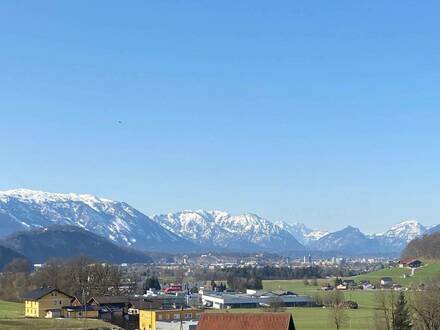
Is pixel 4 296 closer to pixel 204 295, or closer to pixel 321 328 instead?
pixel 204 295

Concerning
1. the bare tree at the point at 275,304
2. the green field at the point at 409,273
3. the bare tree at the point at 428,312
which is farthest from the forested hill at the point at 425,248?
the bare tree at the point at 428,312

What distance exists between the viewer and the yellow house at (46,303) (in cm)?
7519

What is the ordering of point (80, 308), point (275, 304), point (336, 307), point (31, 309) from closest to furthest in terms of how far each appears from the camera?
point (80, 308) → point (31, 309) → point (336, 307) → point (275, 304)

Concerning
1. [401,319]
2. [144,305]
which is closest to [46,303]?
[144,305]

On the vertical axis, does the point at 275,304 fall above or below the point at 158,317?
below

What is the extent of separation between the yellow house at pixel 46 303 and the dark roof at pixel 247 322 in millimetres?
35761

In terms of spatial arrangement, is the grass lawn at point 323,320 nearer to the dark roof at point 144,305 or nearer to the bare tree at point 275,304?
the bare tree at point 275,304

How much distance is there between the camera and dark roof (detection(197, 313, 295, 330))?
4122 cm

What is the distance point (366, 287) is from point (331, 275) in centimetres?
5456

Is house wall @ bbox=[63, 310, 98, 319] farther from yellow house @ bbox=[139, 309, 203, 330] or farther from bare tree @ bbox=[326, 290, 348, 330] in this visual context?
bare tree @ bbox=[326, 290, 348, 330]

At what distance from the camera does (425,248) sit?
184 meters

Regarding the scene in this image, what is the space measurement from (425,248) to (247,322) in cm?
15022

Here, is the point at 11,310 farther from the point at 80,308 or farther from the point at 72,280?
the point at 72,280

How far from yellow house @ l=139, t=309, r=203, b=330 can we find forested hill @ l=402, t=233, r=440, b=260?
120 metres
